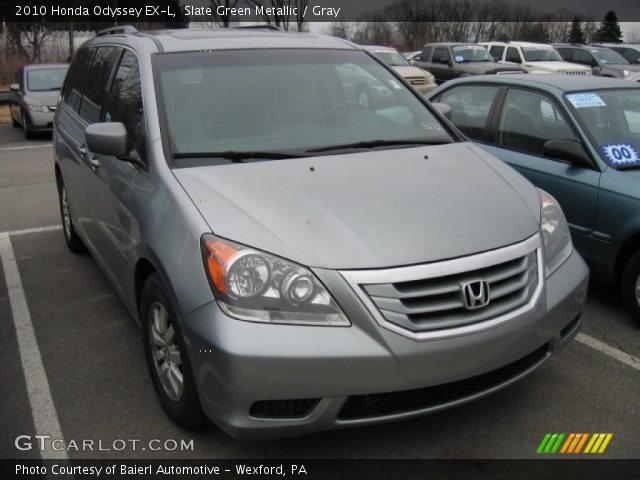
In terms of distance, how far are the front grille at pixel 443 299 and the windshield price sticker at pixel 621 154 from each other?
7.02 feet

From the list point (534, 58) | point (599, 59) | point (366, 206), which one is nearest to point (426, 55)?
point (534, 58)

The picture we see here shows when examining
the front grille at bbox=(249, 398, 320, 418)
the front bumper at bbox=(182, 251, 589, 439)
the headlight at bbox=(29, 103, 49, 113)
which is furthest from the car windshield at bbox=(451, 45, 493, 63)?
the front grille at bbox=(249, 398, 320, 418)

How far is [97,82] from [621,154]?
3.65 m

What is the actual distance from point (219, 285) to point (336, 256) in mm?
466

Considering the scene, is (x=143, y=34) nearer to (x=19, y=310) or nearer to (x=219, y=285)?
(x=19, y=310)

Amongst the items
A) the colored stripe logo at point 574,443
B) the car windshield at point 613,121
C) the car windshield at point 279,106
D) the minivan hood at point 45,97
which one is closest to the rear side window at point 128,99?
the car windshield at point 279,106

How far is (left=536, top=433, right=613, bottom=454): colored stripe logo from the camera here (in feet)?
9.43

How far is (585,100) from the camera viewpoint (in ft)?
15.8

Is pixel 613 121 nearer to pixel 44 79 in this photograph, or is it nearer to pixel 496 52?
pixel 44 79

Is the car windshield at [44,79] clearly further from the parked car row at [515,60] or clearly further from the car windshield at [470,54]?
the car windshield at [470,54]

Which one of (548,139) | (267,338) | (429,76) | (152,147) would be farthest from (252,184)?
(429,76)

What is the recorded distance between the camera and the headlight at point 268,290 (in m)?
2.46

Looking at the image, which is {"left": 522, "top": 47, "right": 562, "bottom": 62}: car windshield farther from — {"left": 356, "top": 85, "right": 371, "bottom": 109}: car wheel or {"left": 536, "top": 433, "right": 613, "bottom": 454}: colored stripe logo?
{"left": 536, "top": 433, "right": 613, "bottom": 454}: colored stripe logo

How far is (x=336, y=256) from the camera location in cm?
252
